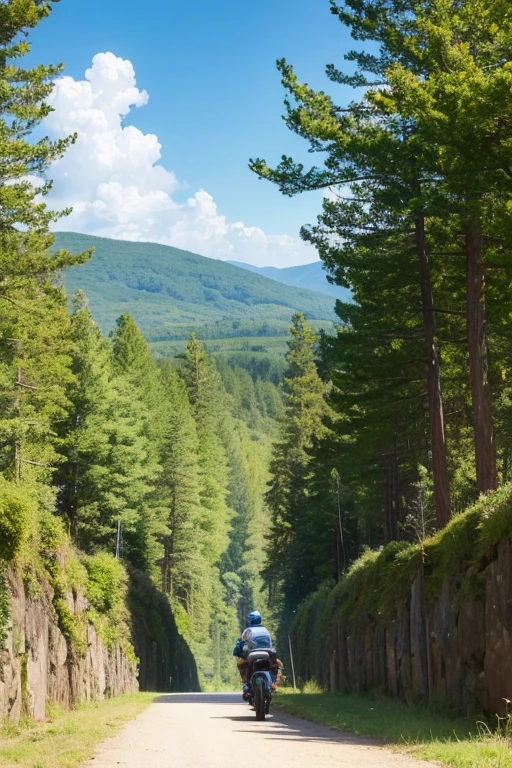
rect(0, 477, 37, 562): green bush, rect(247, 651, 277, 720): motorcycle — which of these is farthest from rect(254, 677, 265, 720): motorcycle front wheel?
rect(0, 477, 37, 562): green bush

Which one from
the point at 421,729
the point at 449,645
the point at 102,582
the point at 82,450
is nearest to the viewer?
the point at 421,729

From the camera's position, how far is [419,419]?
34.2m

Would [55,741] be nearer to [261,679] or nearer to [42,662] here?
[261,679]

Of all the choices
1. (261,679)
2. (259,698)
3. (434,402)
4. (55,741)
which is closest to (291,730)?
(261,679)

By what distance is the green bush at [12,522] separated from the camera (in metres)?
18.2

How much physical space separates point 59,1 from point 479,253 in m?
12.4

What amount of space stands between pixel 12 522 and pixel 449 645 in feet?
27.6

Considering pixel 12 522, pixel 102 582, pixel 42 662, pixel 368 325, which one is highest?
pixel 368 325

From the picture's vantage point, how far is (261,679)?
54.9ft

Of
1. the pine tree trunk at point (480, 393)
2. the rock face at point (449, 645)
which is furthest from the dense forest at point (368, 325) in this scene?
the rock face at point (449, 645)

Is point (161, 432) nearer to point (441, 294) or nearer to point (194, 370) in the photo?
point (194, 370)

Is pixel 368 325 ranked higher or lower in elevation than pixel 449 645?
higher

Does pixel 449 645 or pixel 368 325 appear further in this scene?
pixel 368 325

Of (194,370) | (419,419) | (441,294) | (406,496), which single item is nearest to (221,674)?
(194,370)
